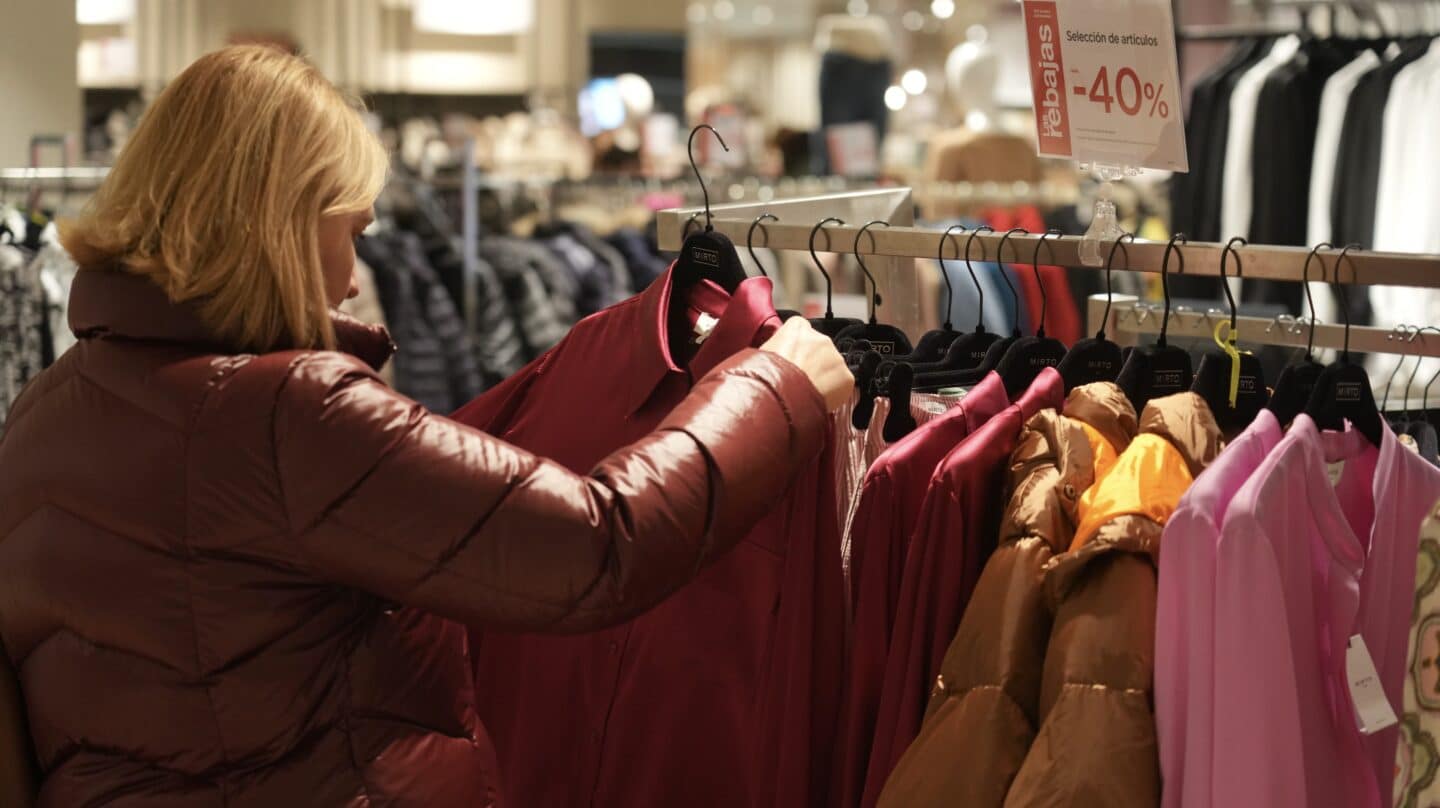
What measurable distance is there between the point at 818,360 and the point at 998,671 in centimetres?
32

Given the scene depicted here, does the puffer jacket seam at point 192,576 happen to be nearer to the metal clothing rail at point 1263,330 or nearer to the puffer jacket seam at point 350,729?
the puffer jacket seam at point 350,729

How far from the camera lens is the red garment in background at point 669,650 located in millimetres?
1423

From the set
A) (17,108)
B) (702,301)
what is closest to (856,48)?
(17,108)

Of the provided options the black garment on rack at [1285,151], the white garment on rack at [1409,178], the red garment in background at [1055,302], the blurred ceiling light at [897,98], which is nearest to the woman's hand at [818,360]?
the white garment on rack at [1409,178]

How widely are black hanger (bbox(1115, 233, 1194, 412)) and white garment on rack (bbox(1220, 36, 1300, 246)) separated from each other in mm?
2295

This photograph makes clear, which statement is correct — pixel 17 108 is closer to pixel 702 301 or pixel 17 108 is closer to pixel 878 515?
pixel 702 301

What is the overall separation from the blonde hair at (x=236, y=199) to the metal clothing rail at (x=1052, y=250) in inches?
23.0

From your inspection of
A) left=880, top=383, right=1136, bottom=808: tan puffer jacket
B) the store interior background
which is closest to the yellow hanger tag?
left=880, top=383, right=1136, bottom=808: tan puffer jacket

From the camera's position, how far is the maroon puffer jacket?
3.84 ft

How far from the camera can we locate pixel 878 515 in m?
1.36

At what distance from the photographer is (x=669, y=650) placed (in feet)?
5.12

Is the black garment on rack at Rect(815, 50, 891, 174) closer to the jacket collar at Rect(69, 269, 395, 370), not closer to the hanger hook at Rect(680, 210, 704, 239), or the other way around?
the hanger hook at Rect(680, 210, 704, 239)

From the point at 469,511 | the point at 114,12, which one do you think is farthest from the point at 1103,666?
the point at 114,12

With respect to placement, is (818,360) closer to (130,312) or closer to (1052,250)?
(1052,250)
